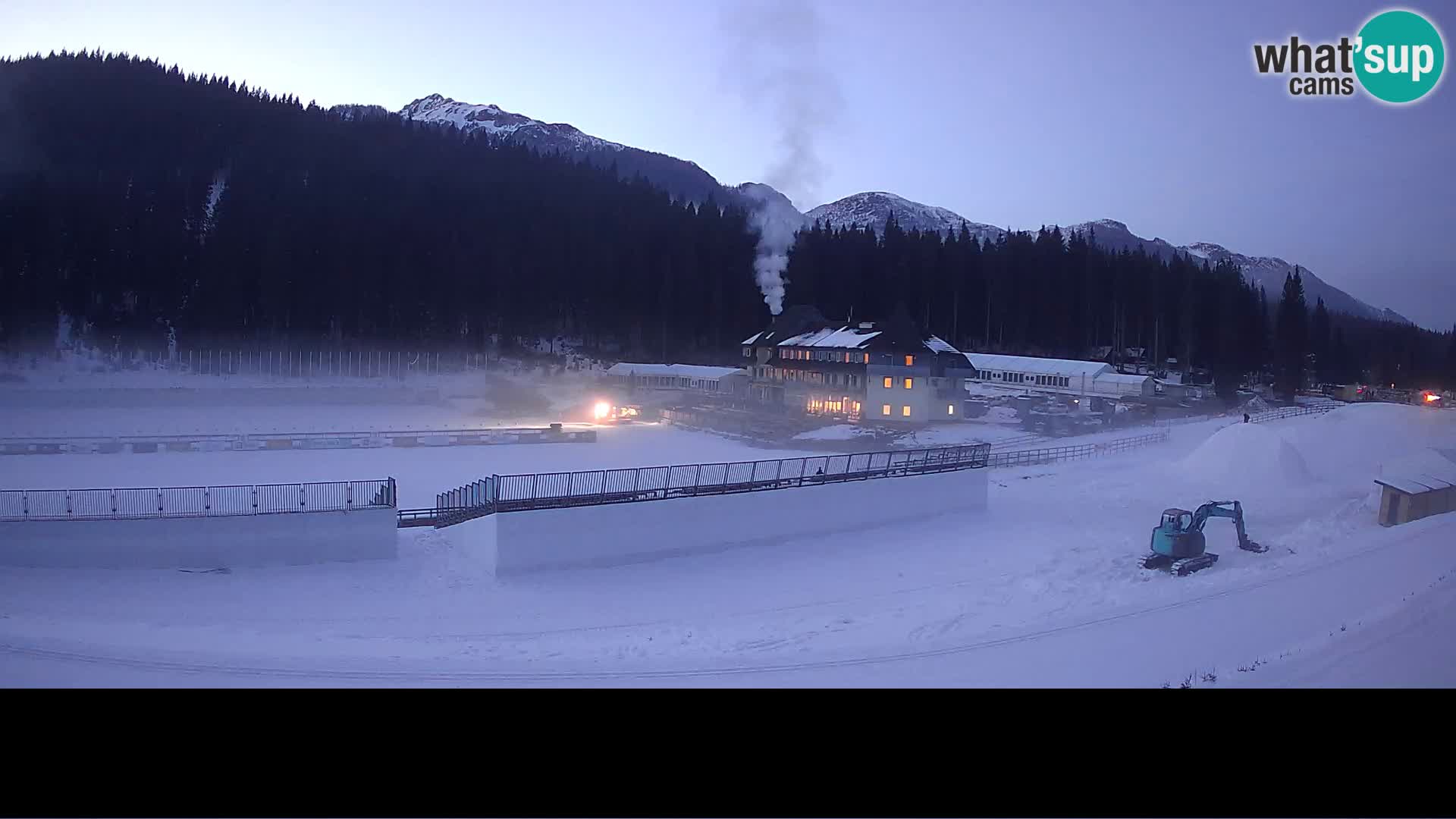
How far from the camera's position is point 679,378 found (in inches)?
1758

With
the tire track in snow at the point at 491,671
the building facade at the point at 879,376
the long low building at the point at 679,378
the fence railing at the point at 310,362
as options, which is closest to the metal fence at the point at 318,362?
the fence railing at the point at 310,362

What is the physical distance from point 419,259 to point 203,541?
150ft

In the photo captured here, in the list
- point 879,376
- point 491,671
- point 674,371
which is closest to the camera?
point 491,671

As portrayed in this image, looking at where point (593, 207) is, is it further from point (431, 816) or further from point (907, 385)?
point (431, 816)

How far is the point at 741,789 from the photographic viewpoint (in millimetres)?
2486

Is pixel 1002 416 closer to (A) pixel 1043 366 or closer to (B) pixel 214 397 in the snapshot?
(A) pixel 1043 366

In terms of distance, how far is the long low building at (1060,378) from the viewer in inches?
1591

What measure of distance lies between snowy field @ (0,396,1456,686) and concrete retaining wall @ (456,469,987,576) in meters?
0.21

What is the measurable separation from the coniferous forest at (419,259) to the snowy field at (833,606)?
28359 mm

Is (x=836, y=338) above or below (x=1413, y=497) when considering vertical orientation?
above

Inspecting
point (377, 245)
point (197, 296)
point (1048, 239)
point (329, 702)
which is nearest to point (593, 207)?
point (377, 245)

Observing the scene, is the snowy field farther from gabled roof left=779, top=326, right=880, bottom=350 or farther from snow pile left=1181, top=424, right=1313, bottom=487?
gabled roof left=779, top=326, right=880, bottom=350

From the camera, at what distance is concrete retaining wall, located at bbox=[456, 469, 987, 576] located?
1326cm

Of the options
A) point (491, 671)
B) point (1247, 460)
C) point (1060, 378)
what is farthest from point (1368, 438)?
point (491, 671)
